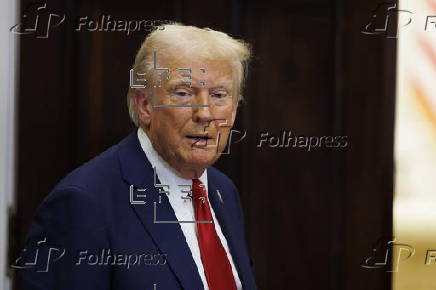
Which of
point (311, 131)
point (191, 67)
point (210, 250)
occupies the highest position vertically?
point (191, 67)

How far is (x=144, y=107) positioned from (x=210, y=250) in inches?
11.0

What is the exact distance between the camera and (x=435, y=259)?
149 centimetres

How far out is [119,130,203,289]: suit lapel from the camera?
111cm

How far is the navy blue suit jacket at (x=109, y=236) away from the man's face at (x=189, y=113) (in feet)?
0.17

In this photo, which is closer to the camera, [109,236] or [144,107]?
[109,236]

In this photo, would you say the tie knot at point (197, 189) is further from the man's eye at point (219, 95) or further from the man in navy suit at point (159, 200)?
the man's eye at point (219, 95)

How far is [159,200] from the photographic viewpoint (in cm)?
116

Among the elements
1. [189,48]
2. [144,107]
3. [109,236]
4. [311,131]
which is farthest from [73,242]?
[311,131]

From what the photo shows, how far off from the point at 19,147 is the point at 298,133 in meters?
0.58

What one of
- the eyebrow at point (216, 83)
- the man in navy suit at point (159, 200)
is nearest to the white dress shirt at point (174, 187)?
the man in navy suit at point (159, 200)

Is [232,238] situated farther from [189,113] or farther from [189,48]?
[189,48]

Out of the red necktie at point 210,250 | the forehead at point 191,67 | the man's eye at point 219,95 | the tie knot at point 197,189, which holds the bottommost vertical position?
the red necktie at point 210,250

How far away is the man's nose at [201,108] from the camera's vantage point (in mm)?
1154

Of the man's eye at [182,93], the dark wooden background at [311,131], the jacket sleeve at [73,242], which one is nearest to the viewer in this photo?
the jacket sleeve at [73,242]
